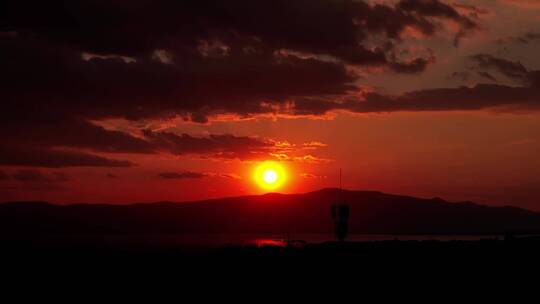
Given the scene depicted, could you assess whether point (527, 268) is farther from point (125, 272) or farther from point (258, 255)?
point (125, 272)

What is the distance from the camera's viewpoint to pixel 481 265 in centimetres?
5338

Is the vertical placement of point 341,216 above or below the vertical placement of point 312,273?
above

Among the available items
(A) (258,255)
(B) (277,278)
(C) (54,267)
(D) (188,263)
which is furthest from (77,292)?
(A) (258,255)

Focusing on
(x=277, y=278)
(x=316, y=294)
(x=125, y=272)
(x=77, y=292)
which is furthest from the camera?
(x=125, y=272)

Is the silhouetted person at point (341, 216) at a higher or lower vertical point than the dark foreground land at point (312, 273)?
higher

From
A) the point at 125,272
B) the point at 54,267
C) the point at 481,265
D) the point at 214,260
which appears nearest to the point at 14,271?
the point at 54,267

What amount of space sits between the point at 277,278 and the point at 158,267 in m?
14.9

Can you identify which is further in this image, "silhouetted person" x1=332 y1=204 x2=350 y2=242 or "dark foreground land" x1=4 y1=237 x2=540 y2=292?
"silhouetted person" x1=332 y1=204 x2=350 y2=242

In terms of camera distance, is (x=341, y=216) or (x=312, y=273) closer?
(x=312, y=273)

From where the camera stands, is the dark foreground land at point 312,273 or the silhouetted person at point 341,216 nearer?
the dark foreground land at point 312,273

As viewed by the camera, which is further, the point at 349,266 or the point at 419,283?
the point at 349,266

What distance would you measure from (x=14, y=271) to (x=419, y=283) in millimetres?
36531

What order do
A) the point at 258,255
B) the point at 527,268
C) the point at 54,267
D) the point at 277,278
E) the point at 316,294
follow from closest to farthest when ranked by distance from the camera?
1. the point at 316,294
2. the point at 277,278
3. the point at 527,268
4. the point at 54,267
5. the point at 258,255

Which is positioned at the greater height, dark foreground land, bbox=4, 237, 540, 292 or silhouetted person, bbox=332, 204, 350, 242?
silhouetted person, bbox=332, 204, 350, 242
